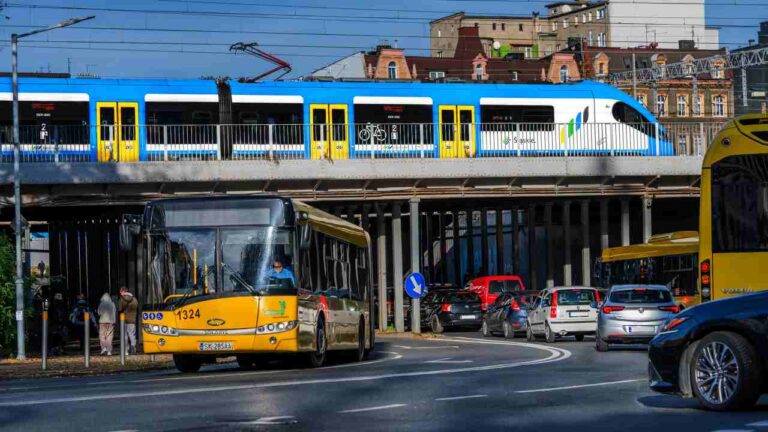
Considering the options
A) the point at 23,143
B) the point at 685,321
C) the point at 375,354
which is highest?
the point at 23,143

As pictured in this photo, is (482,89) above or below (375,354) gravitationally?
above

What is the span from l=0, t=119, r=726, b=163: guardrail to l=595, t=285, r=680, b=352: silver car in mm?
15743

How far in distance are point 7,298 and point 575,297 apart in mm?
13874

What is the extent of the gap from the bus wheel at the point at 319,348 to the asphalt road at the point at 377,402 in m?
0.46

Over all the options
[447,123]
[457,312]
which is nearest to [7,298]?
[447,123]

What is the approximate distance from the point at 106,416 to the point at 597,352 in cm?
1712

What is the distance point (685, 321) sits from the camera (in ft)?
44.0

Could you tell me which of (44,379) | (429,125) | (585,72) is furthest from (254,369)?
(585,72)

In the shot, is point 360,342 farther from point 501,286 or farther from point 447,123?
point 501,286

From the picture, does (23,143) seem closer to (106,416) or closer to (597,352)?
(597,352)

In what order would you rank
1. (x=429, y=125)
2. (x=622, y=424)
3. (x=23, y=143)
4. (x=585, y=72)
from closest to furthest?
1. (x=622, y=424)
2. (x=23, y=143)
3. (x=429, y=125)
4. (x=585, y=72)

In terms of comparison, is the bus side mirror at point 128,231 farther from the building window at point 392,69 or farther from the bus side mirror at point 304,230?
the building window at point 392,69

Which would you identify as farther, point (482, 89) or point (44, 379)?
point (482, 89)

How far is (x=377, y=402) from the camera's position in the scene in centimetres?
1502
